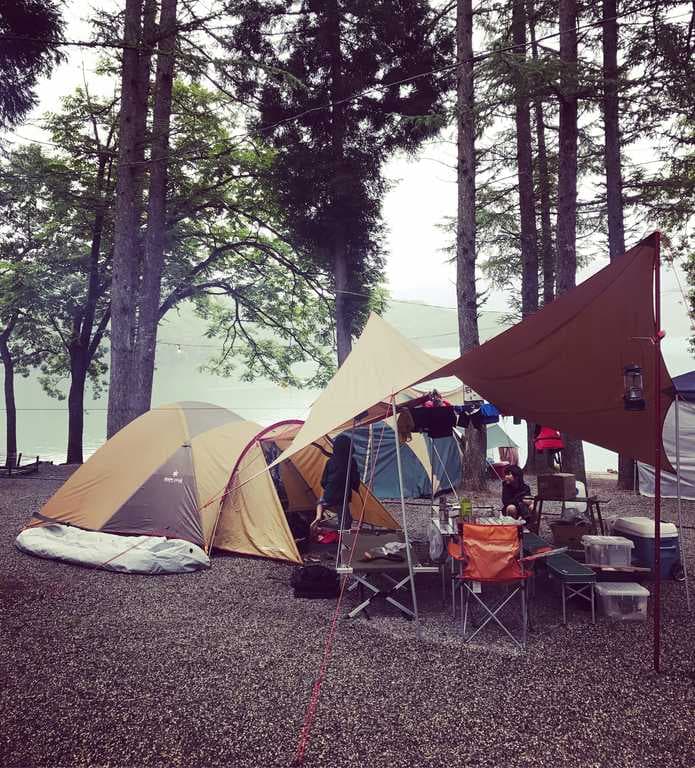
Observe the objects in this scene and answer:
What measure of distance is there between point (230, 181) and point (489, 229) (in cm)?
750

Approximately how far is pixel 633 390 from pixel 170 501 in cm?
544

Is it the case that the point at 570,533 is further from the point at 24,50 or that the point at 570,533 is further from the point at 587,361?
the point at 24,50

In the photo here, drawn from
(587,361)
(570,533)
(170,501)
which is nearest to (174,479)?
(170,501)

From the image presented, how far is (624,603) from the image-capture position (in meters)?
5.00

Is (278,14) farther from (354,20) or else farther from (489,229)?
(489,229)

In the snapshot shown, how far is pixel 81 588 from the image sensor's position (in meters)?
5.67

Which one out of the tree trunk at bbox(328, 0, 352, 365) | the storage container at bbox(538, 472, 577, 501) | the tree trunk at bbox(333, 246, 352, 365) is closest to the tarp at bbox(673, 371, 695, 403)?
the storage container at bbox(538, 472, 577, 501)

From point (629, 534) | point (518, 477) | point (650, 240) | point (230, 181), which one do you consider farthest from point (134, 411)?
point (650, 240)

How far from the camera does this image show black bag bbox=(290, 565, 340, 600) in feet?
18.1

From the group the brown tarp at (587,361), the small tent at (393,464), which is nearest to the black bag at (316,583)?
the brown tarp at (587,361)

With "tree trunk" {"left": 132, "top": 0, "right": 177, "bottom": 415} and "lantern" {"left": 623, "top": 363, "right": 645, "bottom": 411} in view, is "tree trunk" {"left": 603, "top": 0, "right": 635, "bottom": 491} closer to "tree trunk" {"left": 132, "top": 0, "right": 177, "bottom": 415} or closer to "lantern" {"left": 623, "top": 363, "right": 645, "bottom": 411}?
"lantern" {"left": 623, "top": 363, "right": 645, "bottom": 411}

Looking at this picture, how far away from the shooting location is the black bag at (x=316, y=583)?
5.52 m

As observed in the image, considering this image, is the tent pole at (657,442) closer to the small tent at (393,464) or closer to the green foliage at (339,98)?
the small tent at (393,464)

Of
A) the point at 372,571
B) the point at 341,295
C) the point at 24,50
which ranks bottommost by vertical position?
the point at 372,571
